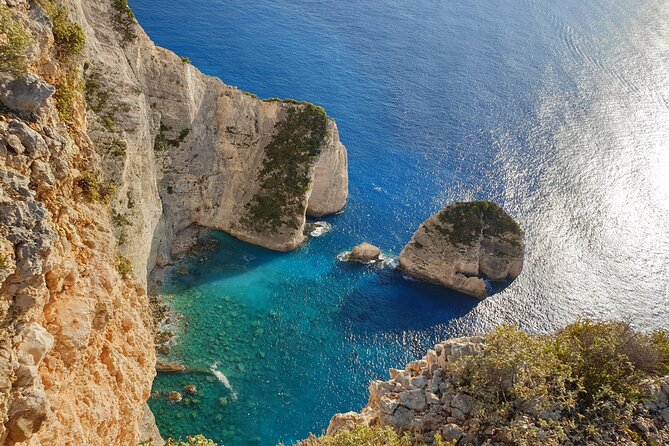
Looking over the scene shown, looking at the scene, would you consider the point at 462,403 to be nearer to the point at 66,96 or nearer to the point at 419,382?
the point at 419,382

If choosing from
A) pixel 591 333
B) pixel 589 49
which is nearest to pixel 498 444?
pixel 591 333

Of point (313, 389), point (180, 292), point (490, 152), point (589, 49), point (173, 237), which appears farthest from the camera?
point (589, 49)

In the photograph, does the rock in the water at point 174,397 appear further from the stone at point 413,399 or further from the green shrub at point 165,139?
the green shrub at point 165,139

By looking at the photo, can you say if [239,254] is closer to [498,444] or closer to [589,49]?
[498,444]

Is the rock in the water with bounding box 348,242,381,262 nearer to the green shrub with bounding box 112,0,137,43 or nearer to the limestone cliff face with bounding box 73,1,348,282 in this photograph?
the limestone cliff face with bounding box 73,1,348,282

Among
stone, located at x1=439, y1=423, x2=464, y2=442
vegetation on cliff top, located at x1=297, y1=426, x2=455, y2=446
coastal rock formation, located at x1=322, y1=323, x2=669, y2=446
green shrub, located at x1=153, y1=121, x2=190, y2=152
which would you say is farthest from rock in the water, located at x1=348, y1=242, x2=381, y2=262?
vegetation on cliff top, located at x1=297, y1=426, x2=455, y2=446

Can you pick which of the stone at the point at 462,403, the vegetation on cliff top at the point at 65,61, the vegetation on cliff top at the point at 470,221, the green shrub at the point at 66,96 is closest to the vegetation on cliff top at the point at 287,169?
the vegetation on cliff top at the point at 470,221

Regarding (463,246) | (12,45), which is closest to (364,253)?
(463,246)
